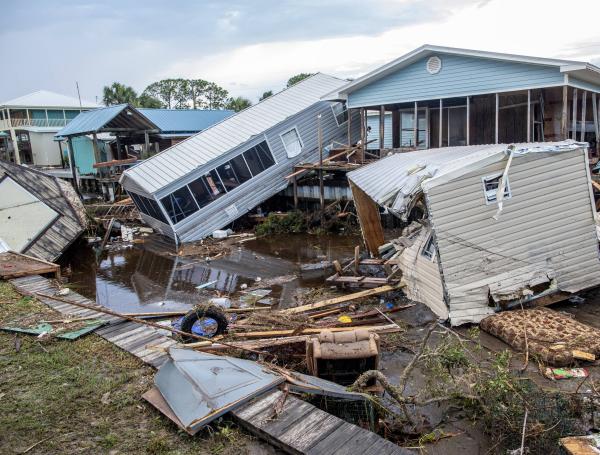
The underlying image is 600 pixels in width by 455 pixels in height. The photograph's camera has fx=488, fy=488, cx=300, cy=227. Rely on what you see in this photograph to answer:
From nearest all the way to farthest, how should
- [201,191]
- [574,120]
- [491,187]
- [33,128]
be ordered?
[491,187] → [574,120] → [201,191] → [33,128]

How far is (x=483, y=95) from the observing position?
685 inches

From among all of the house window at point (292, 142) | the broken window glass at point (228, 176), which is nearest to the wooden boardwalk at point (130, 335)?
the broken window glass at point (228, 176)

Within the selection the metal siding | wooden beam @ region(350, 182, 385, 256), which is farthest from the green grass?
the metal siding

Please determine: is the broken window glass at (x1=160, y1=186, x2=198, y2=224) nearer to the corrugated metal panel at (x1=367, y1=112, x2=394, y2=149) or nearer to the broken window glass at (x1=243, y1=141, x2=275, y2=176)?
the broken window glass at (x1=243, y1=141, x2=275, y2=176)

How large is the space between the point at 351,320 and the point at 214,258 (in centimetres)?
845

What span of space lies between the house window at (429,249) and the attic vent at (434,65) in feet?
32.1

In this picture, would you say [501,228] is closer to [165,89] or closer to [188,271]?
[188,271]

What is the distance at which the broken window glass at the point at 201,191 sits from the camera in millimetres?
19655

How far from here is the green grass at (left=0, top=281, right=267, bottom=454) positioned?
5.45 m

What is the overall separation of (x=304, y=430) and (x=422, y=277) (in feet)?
20.6

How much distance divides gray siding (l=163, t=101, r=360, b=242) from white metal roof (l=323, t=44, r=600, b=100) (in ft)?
5.73

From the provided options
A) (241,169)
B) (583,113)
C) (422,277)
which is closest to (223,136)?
(241,169)

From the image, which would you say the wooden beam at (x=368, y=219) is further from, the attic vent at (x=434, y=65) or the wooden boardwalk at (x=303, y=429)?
the wooden boardwalk at (x=303, y=429)

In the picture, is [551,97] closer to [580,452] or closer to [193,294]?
[193,294]
